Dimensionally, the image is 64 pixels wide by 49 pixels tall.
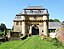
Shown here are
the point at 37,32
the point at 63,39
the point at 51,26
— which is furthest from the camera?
the point at 51,26

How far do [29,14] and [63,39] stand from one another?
6090 centimetres

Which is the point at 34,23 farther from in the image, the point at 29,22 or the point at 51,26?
the point at 51,26

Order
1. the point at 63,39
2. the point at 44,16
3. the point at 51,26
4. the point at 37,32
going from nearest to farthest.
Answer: the point at 63,39 → the point at 44,16 → the point at 37,32 → the point at 51,26

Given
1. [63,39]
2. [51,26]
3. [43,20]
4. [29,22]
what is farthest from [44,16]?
[63,39]

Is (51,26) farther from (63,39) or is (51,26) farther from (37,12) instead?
(63,39)

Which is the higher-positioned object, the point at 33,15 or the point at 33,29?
the point at 33,15

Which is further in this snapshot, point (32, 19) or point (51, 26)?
point (51, 26)

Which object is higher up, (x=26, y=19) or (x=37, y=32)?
(x=26, y=19)

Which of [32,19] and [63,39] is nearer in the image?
[63,39]

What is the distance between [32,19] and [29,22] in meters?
1.66

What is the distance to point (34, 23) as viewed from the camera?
80062 millimetres

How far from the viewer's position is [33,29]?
82.9 meters

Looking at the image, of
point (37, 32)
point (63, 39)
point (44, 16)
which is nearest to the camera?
point (63, 39)

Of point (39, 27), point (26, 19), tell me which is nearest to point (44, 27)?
Result: point (39, 27)
